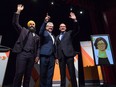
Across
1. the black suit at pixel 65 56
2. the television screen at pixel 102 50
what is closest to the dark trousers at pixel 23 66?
the black suit at pixel 65 56

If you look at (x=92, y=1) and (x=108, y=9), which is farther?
(x=92, y=1)

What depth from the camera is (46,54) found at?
2.88m

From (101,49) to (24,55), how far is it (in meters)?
1.60

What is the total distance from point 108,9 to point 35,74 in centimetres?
227

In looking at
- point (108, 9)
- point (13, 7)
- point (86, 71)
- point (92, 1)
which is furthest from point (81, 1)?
point (13, 7)

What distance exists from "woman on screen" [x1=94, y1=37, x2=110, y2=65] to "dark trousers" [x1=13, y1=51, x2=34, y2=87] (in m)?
1.39

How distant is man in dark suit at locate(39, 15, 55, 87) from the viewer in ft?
9.16

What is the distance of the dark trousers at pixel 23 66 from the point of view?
8.80 ft

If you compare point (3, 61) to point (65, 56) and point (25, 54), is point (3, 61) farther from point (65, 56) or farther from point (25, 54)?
point (65, 56)

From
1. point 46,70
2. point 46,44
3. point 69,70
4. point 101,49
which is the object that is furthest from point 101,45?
point 46,70

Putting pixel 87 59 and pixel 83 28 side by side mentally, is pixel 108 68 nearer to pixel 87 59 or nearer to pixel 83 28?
pixel 87 59

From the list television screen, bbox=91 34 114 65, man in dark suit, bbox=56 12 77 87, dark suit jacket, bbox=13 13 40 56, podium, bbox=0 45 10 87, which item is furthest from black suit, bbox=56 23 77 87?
podium, bbox=0 45 10 87

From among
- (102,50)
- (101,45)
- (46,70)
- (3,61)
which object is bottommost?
(46,70)

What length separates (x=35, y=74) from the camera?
3.55 meters
